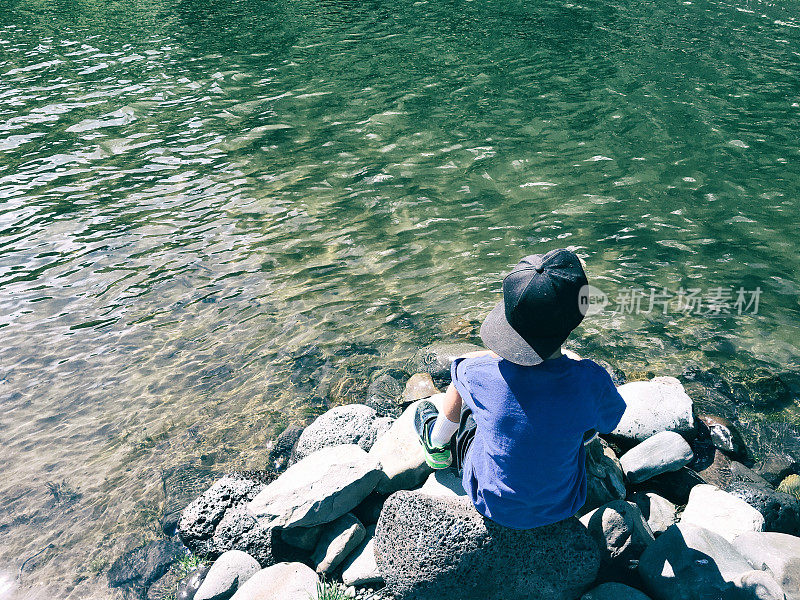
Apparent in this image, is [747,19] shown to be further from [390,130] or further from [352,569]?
[352,569]

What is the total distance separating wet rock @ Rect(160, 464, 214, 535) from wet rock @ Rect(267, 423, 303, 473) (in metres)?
0.61

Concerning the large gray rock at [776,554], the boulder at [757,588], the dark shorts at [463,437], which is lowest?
the large gray rock at [776,554]

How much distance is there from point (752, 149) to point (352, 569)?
1154cm

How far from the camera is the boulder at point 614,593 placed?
3762 mm

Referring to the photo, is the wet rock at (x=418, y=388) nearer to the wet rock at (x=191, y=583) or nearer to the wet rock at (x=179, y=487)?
the wet rock at (x=179, y=487)

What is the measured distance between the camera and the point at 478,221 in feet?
31.8

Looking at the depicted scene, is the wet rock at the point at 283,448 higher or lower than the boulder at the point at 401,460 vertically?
lower

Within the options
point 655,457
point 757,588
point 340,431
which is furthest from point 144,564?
point 757,588

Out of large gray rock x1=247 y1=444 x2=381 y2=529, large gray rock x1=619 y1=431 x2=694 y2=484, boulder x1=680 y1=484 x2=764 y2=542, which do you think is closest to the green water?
large gray rock x1=247 y1=444 x2=381 y2=529

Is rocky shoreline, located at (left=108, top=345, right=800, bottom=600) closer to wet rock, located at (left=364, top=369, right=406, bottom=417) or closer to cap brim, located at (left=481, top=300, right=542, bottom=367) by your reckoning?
wet rock, located at (left=364, top=369, right=406, bottom=417)

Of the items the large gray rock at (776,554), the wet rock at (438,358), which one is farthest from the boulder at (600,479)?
the wet rock at (438,358)

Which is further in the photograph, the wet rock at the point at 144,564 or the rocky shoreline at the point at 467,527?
the wet rock at the point at 144,564

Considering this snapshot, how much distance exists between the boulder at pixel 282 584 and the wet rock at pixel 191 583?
548mm

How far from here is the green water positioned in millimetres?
6469
